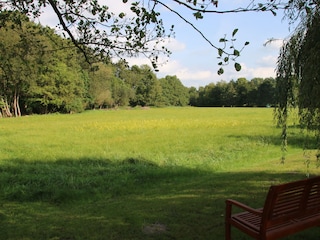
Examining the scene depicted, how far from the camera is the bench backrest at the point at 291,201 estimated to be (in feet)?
10.9

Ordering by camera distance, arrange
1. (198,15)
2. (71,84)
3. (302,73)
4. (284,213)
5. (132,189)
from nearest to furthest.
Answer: (198,15), (284,213), (302,73), (132,189), (71,84)

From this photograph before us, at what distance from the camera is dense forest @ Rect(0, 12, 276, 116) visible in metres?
5.39

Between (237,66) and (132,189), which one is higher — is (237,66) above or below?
above

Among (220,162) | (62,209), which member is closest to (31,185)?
(62,209)

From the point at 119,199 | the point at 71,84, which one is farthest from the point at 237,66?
the point at 71,84

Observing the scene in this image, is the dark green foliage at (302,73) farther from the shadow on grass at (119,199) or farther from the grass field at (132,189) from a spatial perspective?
the shadow on grass at (119,199)

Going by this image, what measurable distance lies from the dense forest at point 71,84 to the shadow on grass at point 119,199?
2.23 metres

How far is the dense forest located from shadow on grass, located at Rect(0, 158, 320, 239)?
2.23 metres

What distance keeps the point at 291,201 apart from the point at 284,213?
17 cm

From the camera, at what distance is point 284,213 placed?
3521 millimetres

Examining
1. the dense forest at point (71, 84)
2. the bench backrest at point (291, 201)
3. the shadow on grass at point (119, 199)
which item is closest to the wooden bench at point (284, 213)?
the bench backrest at point (291, 201)

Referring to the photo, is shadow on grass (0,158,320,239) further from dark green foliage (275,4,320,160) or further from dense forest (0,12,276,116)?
dense forest (0,12,276,116)

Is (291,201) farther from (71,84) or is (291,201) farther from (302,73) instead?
(71,84)

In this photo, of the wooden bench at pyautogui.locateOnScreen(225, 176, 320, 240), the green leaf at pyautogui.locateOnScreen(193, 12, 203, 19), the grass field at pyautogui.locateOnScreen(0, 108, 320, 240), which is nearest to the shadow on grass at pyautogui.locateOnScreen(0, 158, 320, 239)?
the grass field at pyautogui.locateOnScreen(0, 108, 320, 240)
